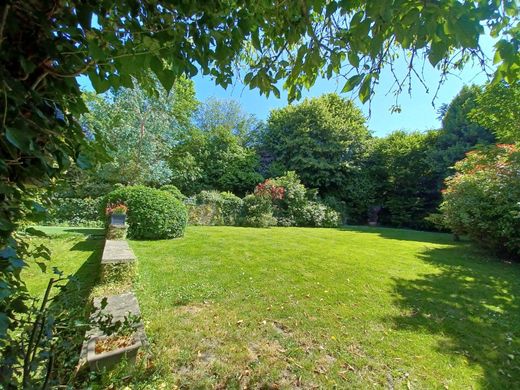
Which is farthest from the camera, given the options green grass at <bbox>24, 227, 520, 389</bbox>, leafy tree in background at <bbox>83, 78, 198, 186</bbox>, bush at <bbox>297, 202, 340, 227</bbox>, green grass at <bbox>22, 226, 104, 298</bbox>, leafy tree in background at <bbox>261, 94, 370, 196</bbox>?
leafy tree in background at <bbox>261, 94, 370, 196</bbox>

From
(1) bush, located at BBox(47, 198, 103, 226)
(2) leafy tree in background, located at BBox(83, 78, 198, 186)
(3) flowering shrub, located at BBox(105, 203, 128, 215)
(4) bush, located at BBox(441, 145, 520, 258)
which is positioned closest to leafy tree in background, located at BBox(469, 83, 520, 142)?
(4) bush, located at BBox(441, 145, 520, 258)

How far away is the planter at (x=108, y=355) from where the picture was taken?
72.2 inches

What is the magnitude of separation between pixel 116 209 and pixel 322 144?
14.2 meters

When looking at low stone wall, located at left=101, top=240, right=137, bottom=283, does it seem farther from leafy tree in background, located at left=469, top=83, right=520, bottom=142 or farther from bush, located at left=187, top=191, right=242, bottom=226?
leafy tree in background, located at left=469, top=83, right=520, bottom=142

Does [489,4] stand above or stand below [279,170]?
below

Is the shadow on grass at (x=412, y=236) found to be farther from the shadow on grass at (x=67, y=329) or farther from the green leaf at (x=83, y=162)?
the green leaf at (x=83, y=162)

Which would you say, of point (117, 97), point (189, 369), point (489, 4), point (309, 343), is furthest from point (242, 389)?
point (117, 97)

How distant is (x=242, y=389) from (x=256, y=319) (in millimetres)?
1029

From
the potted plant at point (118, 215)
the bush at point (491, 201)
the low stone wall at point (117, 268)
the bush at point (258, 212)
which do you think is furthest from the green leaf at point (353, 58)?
the bush at point (258, 212)

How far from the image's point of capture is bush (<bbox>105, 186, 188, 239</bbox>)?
285 inches

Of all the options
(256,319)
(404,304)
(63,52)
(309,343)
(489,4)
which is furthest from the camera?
(404,304)

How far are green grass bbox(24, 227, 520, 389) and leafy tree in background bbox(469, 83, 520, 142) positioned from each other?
360cm

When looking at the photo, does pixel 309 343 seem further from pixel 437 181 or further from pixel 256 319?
pixel 437 181

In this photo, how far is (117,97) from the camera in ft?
46.2
